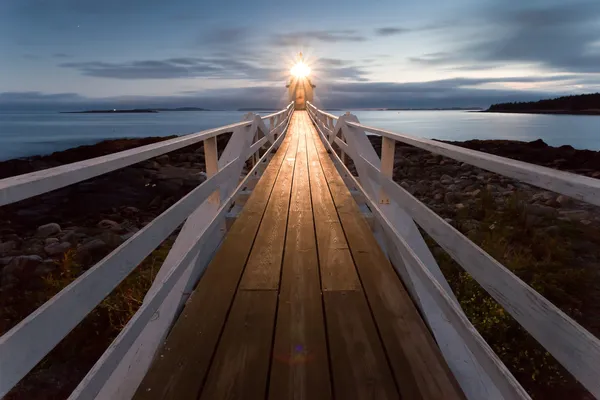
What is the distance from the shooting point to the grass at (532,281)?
3.89 metres

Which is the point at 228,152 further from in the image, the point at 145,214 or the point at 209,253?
the point at 145,214

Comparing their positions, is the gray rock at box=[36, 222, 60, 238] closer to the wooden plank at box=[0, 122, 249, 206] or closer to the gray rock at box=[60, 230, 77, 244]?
the gray rock at box=[60, 230, 77, 244]

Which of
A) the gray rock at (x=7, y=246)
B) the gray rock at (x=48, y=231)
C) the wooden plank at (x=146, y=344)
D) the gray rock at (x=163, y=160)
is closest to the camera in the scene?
the wooden plank at (x=146, y=344)

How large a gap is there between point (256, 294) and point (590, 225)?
7757 millimetres

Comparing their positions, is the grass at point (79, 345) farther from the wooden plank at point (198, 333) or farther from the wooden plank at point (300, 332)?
the wooden plank at point (300, 332)

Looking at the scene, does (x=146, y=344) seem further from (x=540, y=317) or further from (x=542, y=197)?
(x=542, y=197)

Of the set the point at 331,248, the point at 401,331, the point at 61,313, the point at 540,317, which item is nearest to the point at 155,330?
the point at 61,313

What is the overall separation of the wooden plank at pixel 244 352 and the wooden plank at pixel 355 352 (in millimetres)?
359

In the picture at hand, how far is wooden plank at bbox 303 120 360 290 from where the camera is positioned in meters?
2.92

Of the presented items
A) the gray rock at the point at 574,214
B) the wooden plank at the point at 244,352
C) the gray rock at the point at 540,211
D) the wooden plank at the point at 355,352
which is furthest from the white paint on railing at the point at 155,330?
the gray rock at the point at 574,214

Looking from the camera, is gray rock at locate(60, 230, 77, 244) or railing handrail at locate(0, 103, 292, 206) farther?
gray rock at locate(60, 230, 77, 244)

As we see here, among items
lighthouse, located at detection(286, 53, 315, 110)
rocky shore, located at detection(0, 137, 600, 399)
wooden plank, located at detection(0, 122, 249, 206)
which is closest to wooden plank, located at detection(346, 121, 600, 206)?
wooden plank, located at detection(0, 122, 249, 206)

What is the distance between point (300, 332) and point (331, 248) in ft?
4.45

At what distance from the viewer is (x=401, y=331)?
229 cm
